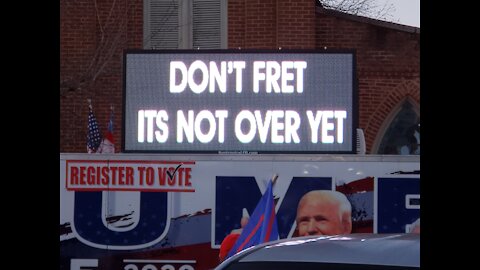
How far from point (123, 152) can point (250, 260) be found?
712cm

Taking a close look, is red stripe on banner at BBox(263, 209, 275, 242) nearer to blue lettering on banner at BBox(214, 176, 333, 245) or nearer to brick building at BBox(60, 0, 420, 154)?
blue lettering on banner at BBox(214, 176, 333, 245)

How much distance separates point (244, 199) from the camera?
10.2 metres

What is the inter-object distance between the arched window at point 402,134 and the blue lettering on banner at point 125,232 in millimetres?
7443

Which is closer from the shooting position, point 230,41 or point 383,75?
point 383,75

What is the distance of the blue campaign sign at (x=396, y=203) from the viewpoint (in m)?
10.1

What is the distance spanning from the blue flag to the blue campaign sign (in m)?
1.11

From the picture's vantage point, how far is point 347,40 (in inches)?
671

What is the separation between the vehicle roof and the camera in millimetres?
3781

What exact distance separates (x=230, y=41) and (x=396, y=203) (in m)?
7.85

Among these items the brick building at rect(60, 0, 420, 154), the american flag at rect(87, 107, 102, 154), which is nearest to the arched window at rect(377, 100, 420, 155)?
the brick building at rect(60, 0, 420, 154)

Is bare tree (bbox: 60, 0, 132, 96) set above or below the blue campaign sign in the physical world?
above

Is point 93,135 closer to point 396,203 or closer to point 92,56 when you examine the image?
point 92,56

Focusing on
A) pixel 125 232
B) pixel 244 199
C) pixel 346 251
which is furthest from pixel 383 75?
pixel 346 251
